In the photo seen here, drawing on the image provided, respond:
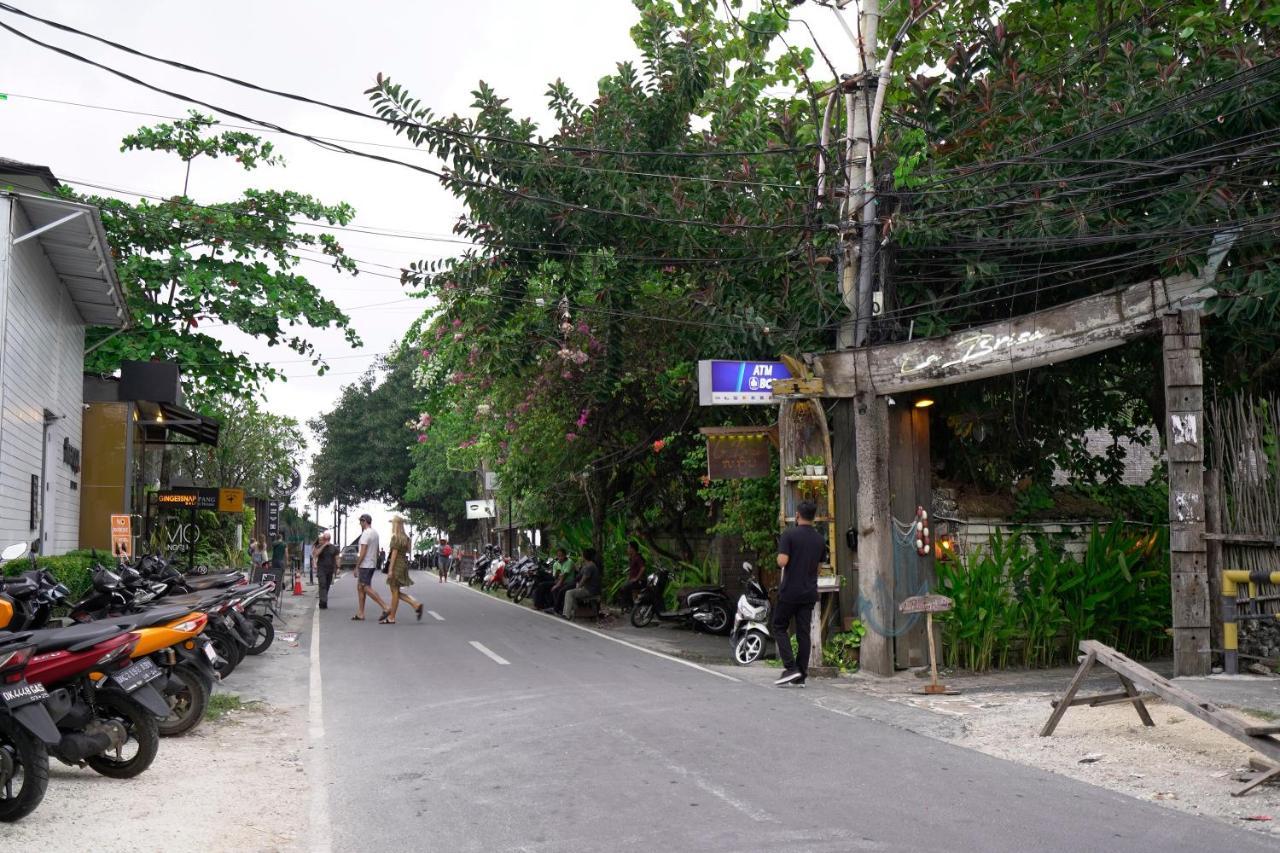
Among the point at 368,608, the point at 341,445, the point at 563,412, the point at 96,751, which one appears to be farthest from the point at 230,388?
the point at 341,445

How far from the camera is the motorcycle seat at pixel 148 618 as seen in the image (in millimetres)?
8023

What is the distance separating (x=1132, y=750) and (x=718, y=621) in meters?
11.1

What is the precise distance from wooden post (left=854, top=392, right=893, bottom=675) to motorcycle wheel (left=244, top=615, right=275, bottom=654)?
26.0 feet

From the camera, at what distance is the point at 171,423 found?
24641 millimetres

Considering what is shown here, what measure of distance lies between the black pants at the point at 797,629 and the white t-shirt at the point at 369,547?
971cm

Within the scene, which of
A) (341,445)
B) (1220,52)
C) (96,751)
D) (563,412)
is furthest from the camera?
(341,445)

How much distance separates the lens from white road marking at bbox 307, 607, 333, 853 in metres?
6.32

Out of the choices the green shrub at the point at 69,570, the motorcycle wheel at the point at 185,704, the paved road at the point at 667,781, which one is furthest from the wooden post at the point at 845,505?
the green shrub at the point at 69,570

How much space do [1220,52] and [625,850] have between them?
38.9ft

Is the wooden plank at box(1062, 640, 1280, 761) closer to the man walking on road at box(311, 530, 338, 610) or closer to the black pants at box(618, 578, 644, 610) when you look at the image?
the black pants at box(618, 578, 644, 610)

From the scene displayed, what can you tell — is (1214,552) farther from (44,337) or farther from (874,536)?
(44,337)

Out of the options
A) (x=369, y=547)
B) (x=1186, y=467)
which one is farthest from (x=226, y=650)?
(x=1186, y=467)

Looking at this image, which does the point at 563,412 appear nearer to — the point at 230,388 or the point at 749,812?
the point at 230,388

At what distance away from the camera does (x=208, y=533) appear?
3034 cm
